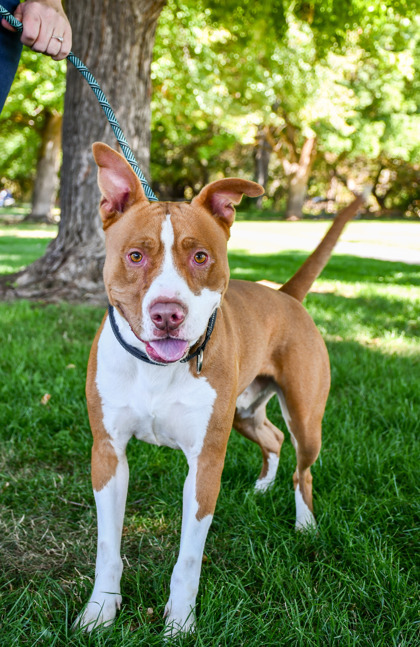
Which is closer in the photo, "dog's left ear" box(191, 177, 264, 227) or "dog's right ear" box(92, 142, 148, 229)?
"dog's right ear" box(92, 142, 148, 229)

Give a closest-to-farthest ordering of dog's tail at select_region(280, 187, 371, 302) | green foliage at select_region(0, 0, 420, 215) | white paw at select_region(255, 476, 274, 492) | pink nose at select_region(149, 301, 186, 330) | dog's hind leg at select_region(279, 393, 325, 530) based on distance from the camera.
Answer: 1. pink nose at select_region(149, 301, 186, 330)
2. dog's hind leg at select_region(279, 393, 325, 530)
3. white paw at select_region(255, 476, 274, 492)
4. dog's tail at select_region(280, 187, 371, 302)
5. green foliage at select_region(0, 0, 420, 215)

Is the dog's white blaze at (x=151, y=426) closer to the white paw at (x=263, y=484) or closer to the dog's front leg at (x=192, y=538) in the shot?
the dog's front leg at (x=192, y=538)

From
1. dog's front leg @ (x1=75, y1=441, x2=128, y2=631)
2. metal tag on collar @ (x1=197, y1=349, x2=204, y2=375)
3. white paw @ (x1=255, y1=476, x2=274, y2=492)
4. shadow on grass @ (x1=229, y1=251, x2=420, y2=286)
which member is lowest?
shadow on grass @ (x1=229, y1=251, x2=420, y2=286)

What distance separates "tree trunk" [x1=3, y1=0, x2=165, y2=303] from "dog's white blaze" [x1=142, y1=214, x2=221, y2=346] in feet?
15.6

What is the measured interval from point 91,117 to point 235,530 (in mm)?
5402

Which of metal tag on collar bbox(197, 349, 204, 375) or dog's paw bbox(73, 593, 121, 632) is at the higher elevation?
metal tag on collar bbox(197, 349, 204, 375)

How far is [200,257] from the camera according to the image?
7.41 ft

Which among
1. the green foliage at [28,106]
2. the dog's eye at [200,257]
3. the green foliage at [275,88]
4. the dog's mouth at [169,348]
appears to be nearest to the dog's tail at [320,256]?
the dog's eye at [200,257]

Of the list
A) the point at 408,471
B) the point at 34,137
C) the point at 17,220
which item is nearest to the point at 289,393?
the point at 408,471

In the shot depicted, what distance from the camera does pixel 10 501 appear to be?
3.09 metres

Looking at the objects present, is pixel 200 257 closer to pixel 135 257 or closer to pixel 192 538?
pixel 135 257

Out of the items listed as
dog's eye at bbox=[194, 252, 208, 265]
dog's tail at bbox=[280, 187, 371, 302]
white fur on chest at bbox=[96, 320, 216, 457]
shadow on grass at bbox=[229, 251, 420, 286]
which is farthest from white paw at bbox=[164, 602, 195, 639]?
shadow on grass at bbox=[229, 251, 420, 286]

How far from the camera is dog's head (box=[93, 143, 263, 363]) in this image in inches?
80.5

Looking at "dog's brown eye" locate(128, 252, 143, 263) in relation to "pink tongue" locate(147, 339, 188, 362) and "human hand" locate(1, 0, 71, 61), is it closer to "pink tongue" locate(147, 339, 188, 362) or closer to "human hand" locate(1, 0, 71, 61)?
"pink tongue" locate(147, 339, 188, 362)
